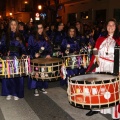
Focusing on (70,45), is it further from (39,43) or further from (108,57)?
(108,57)

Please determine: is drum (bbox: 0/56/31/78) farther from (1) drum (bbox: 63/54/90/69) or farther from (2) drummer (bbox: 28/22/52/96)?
(2) drummer (bbox: 28/22/52/96)

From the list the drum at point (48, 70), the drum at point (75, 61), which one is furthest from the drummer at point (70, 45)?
the drum at point (48, 70)

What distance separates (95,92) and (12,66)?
1961mm

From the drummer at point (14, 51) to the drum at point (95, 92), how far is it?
253 centimetres

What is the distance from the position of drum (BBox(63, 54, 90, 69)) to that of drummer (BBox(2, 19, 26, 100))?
1071mm

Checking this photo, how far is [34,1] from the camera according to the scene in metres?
41.2

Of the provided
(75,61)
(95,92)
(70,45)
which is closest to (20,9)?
(70,45)

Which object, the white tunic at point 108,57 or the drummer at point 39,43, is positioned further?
the drummer at point 39,43

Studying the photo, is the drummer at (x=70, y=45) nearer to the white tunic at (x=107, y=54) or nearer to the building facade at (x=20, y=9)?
the white tunic at (x=107, y=54)

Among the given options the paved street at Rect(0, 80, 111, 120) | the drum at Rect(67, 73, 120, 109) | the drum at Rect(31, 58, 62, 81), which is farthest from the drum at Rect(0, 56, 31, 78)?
the drum at Rect(67, 73, 120, 109)

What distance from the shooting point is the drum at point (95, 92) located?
3154 mm

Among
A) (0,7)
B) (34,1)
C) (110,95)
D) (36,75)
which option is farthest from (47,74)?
(0,7)

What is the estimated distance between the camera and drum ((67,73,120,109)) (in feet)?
10.3

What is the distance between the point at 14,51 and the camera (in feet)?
18.1
